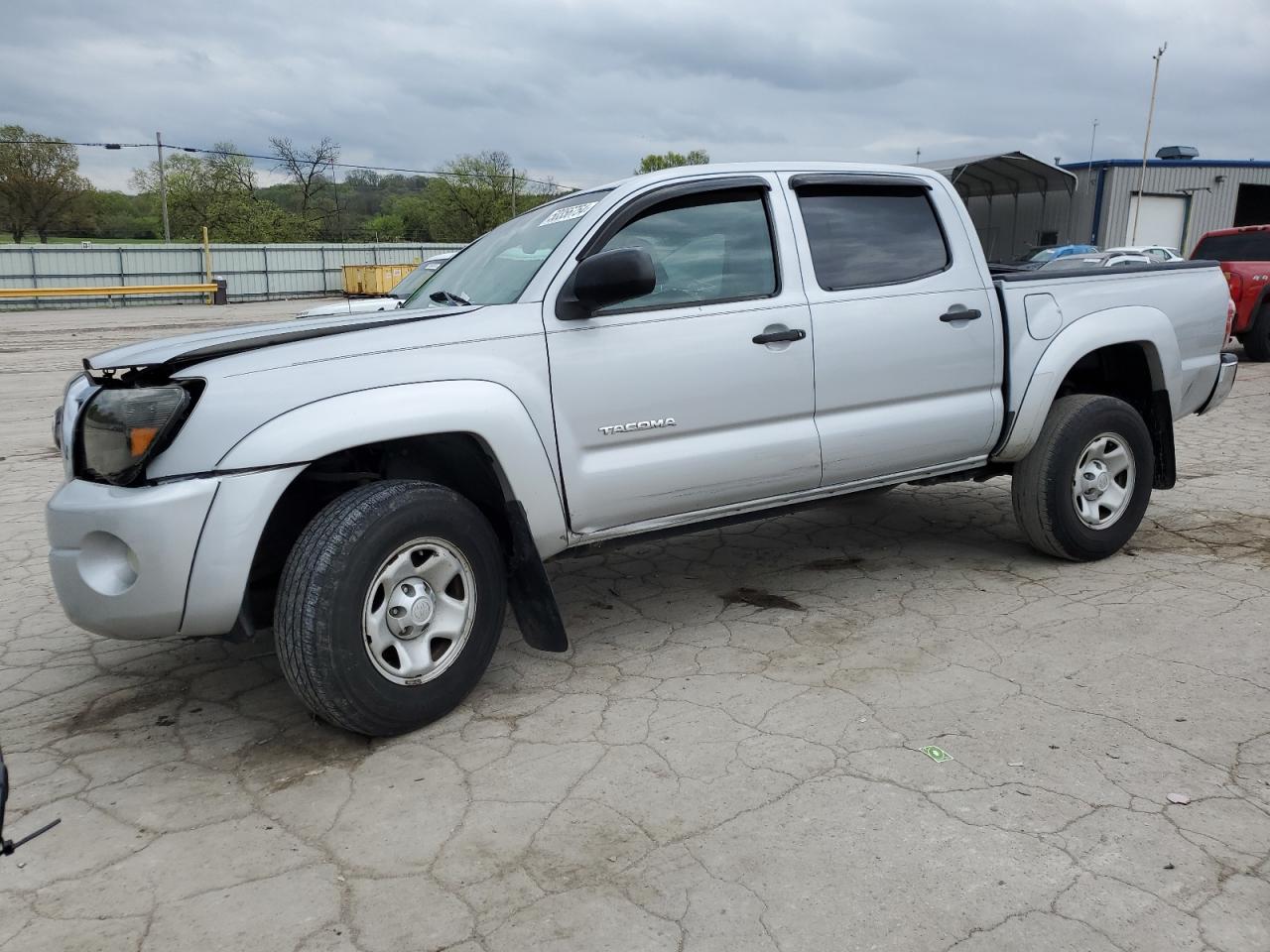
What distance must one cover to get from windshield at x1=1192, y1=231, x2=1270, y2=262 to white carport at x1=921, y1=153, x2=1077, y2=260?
11.3 meters

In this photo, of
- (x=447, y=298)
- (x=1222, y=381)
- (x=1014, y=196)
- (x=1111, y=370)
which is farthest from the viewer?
(x=1014, y=196)

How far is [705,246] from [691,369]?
565 mm

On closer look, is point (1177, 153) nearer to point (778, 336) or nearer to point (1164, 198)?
point (1164, 198)

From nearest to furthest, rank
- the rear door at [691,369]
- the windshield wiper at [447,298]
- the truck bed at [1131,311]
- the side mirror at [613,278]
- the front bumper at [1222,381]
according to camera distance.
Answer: the side mirror at [613,278], the rear door at [691,369], the windshield wiper at [447,298], the truck bed at [1131,311], the front bumper at [1222,381]

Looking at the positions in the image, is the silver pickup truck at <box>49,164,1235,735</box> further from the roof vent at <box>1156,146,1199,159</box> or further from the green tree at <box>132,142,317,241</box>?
the green tree at <box>132,142,317,241</box>

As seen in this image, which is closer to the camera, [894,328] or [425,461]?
[425,461]

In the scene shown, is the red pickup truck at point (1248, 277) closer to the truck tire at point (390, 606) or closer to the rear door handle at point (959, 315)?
the rear door handle at point (959, 315)

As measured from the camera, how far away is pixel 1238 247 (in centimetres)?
1448

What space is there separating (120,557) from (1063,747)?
2.95 meters

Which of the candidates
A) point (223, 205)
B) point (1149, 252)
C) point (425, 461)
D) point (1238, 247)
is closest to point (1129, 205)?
point (1149, 252)

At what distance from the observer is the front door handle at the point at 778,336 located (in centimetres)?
391

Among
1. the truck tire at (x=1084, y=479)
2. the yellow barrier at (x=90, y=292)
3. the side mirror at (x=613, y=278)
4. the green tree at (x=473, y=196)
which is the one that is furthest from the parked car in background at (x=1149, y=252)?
the green tree at (x=473, y=196)

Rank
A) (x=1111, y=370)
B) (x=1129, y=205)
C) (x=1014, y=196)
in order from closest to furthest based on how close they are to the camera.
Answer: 1. (x=1111, y=370)
2. (x=1014, y=196)
3. (x=1129, y=205)

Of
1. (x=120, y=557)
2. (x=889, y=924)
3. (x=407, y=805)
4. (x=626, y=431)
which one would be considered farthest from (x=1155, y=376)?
(x=120, y=557)
